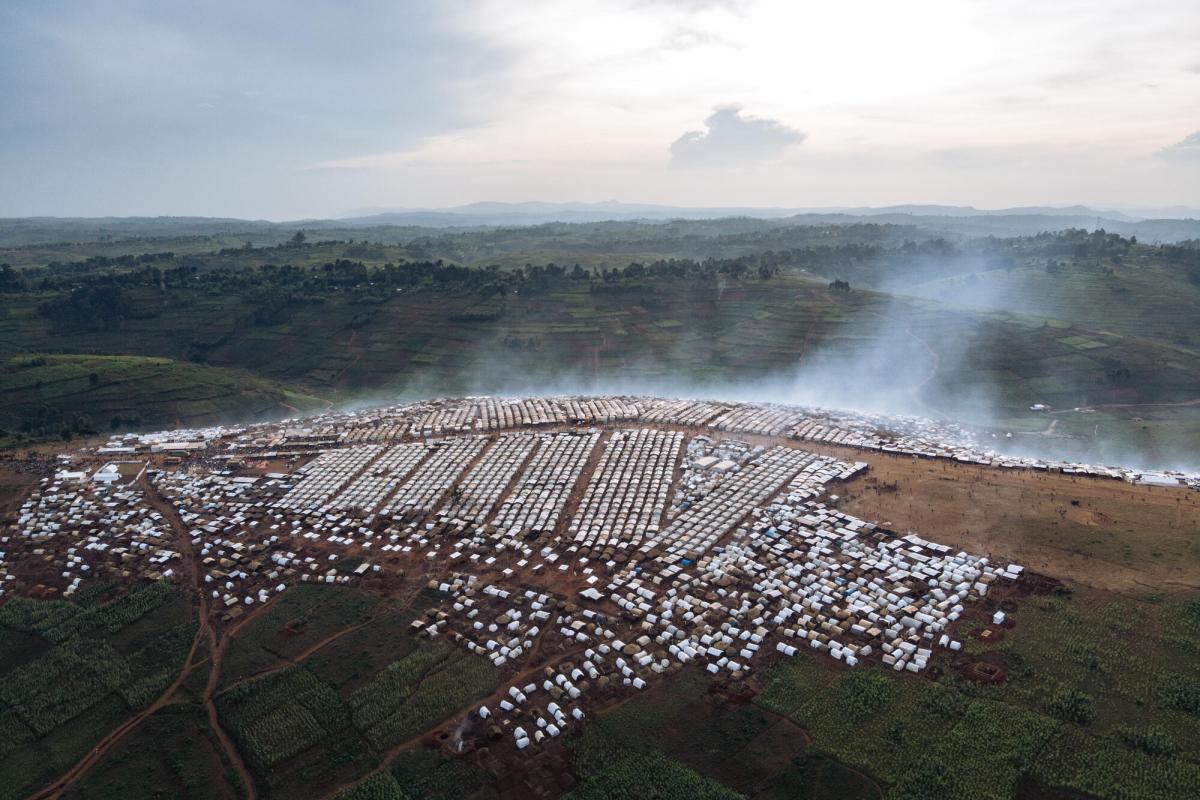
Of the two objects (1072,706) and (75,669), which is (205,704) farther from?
(1072,706)

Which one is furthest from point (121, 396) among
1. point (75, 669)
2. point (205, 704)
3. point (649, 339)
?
point (649, 339)

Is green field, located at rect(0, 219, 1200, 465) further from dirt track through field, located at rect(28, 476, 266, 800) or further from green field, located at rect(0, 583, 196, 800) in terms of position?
green field, located at rect(0, 583, 196, 800)

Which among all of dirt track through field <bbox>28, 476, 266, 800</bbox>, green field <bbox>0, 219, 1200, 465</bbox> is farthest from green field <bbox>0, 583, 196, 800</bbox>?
green field <bbox>0, 219, 1200, 465</bbox>

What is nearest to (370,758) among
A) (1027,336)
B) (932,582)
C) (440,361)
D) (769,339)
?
(932,582)

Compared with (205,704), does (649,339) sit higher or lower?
higher

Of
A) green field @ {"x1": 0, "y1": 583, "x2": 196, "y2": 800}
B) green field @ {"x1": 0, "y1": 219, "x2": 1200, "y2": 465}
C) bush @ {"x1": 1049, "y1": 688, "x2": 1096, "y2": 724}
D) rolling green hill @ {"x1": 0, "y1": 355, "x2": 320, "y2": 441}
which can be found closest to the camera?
bush @ {"x1": 1049, "y1": 688, "x2": 1096, "y2": 724}

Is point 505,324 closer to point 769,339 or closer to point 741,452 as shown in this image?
point 769,339

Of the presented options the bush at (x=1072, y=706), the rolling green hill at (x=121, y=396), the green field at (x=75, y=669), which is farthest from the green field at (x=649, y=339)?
the green field at (x=75, y=669)

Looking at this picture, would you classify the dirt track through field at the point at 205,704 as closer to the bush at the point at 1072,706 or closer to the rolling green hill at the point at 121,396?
the bush at the point at 1072,706

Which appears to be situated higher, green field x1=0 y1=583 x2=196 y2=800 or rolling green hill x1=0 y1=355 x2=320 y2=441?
rolling green hill x1=0 y1=355 x2=320 y2=441
